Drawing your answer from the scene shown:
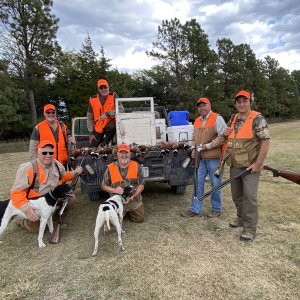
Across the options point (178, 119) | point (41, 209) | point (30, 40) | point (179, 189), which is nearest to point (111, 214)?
point (41, 209)

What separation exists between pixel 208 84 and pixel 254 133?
104 feet

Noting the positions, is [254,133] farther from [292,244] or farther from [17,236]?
[17,236]

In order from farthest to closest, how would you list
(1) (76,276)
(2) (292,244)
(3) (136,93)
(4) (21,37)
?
(3) (136,93) < (4) (21,37) < (2) (292,244) < (1) (76,276)

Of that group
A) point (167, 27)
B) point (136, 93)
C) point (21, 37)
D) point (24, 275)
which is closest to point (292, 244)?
point (24, 275)

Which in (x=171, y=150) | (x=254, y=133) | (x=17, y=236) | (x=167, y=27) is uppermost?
(x=167, y=27)

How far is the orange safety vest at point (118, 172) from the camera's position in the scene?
4.54m

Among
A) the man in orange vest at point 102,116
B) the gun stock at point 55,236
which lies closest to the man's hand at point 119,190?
the gun stock at point 55,236

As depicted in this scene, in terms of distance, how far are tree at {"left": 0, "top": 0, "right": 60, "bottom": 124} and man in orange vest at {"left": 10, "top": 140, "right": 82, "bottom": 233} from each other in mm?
22646

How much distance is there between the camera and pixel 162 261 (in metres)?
3.58

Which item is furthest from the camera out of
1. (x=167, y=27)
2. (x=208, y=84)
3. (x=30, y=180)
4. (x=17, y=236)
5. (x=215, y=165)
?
(x=208, y=84)

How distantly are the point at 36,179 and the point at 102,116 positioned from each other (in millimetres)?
1767

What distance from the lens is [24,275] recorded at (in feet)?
11.1

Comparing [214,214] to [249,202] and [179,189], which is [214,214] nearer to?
[249,202]

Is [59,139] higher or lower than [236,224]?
higher
